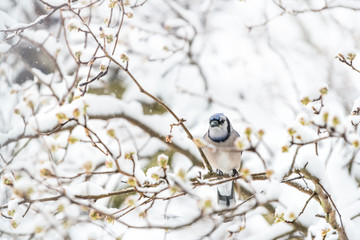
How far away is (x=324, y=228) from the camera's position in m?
2.45

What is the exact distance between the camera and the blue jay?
132 inches

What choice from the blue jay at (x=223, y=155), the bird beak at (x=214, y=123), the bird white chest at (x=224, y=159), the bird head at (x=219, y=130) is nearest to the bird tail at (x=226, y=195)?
the blue jay at (x=223, y=155)

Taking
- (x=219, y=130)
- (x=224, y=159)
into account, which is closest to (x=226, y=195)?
(x=224, y=159)

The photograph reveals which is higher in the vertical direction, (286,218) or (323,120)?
(323,120)

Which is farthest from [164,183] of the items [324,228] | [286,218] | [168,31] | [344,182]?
[168,31]

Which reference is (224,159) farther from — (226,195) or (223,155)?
(226,195)

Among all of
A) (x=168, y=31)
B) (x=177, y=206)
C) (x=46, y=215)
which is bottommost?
(x=46, y=215)

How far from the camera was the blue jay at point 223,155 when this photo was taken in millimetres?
3352

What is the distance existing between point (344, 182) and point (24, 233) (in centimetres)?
331

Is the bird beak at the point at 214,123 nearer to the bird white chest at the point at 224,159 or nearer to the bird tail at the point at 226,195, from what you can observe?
the bird white chest at the point at 224,159

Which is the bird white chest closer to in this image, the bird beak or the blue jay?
the blue jay

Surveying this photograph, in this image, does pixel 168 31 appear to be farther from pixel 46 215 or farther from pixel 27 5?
pixel 46 215

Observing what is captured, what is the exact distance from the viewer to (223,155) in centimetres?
334

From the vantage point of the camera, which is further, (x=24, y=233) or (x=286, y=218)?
(x=24, y=233)
